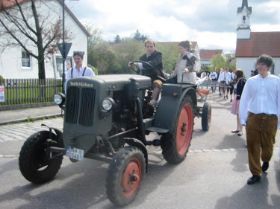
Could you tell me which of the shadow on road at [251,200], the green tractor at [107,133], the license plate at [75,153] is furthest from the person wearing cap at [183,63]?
the license plate at [75,153]

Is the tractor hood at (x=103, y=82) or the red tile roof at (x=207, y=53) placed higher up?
the red tile roof at (x=207, y=53)

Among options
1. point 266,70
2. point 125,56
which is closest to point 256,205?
point 266,70

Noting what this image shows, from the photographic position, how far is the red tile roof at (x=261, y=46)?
59416 millimetres

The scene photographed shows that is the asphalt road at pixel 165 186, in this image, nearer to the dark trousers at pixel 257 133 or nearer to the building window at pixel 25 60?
the dark trousers at pixel 257 133

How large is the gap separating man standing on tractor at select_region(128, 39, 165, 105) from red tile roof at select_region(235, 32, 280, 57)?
182ft

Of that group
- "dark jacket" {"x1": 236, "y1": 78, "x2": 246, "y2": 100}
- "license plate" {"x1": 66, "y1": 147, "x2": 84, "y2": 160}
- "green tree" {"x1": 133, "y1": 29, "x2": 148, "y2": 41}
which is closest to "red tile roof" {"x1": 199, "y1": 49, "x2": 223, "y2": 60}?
"green tree" {"x1": 133, "y1": 29, "x2": 148, "y2": 41}

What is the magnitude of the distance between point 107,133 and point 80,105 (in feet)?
1.66

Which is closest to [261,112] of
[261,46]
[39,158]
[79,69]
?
[39,158]

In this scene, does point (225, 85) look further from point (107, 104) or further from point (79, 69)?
point (107, 104)

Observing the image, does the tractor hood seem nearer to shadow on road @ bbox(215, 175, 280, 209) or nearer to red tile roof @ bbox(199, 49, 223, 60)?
shadow on road @ bbox(215, 175, 280, 209)

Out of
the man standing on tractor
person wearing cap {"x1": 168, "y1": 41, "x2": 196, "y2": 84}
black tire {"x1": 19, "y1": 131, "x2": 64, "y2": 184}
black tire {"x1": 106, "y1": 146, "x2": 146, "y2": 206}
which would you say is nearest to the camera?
black tire {"x1": 106, "y1": 146, "x2": 146, "y2": 206}

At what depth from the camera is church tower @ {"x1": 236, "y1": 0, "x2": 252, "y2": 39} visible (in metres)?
62.9

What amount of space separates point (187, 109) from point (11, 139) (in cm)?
399

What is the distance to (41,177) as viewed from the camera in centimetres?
538
